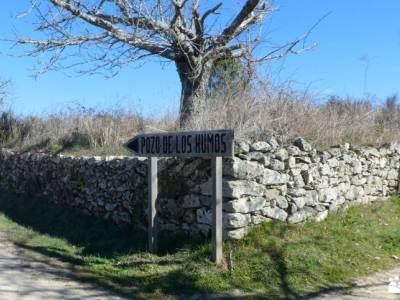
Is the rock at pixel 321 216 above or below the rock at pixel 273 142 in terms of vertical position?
below

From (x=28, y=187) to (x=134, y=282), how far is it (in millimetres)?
8617

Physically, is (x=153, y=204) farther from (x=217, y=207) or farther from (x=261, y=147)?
(x=261, y=147)

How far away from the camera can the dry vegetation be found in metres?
9.89

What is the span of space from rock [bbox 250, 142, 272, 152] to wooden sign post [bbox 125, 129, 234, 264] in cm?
97

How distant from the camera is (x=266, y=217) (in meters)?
8.20

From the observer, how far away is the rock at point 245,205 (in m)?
7.65

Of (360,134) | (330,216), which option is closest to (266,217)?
(330,216)

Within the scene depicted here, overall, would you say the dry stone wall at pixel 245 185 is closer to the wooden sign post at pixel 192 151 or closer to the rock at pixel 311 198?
the rock at pixel 311 198

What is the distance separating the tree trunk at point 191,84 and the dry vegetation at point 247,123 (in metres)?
0.58

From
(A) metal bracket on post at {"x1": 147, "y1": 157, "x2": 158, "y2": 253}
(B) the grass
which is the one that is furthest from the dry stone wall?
(A) metal bracket on post at {"x1": 147, "y1": 157, "x2": 158, "y2": 253}

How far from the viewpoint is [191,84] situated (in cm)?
1370

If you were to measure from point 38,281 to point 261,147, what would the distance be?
3.85m

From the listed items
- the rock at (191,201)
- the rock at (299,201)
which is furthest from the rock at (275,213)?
the rock at (191,201)

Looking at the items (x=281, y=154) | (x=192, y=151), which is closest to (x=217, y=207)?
(x=192, y=151)
